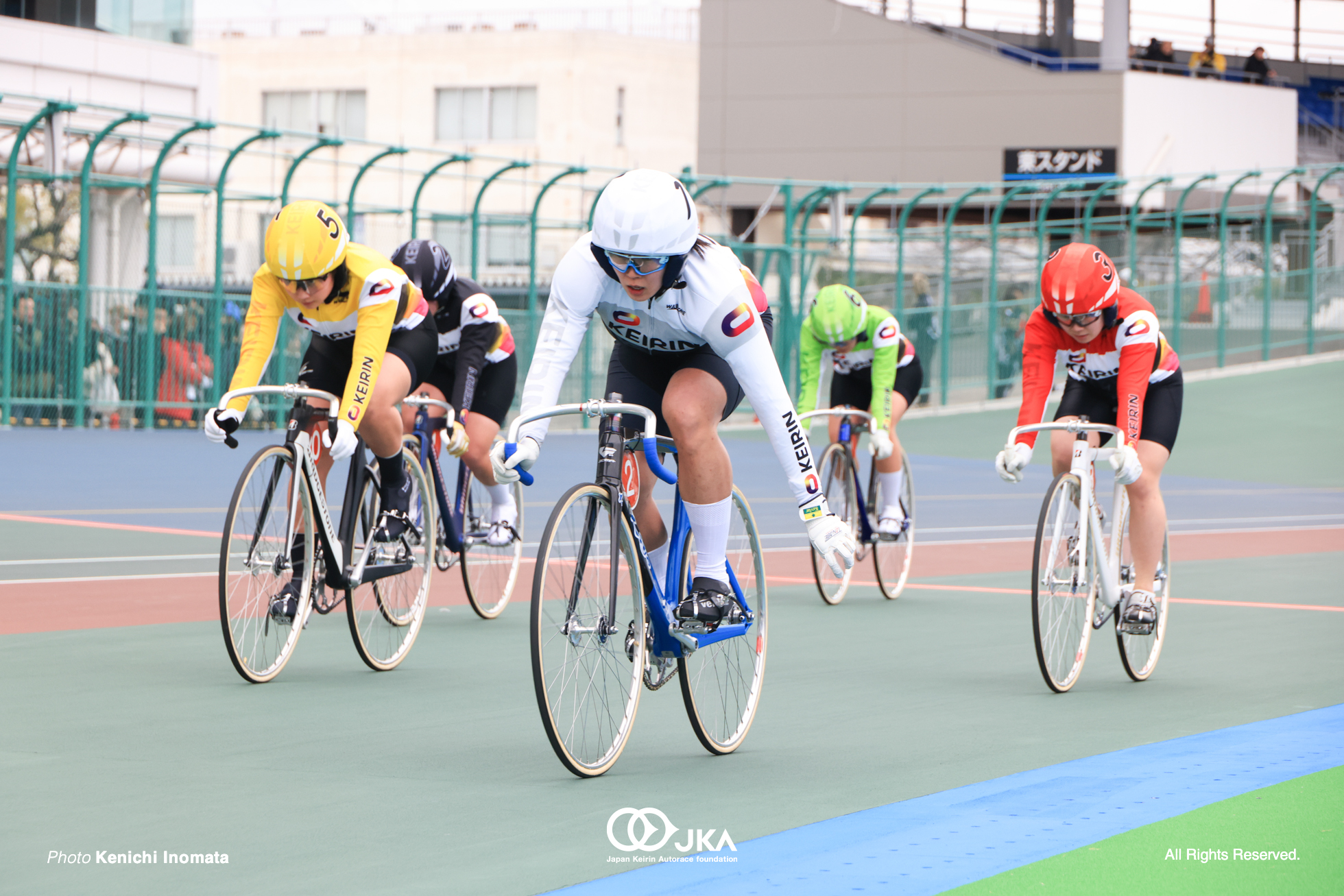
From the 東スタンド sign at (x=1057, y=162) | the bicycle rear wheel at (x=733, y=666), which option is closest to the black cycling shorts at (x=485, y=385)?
the bicycle rear wheel at (x=733, y=666)

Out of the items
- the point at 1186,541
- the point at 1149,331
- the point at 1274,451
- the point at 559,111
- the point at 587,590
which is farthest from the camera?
the point at 559,111

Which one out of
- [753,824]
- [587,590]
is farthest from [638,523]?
[753,824]

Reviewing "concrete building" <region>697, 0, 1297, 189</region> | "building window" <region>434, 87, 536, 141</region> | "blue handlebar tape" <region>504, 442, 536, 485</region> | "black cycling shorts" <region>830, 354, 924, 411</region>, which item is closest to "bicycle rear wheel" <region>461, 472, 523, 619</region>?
"black cycling shorts" <region>830, 354, 924, 411</region>

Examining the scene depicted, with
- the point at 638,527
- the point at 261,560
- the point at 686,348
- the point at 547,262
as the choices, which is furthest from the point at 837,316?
the point at 547,262

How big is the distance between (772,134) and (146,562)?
36.9 metres

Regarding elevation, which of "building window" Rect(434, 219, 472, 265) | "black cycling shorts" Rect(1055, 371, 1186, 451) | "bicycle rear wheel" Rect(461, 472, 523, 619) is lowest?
"bicycle rear wheel" Rect(461, 472, 523, 619)

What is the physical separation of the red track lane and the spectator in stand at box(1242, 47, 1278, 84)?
34364mm

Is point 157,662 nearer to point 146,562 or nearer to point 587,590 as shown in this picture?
point 587,590

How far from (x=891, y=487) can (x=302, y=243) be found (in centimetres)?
479

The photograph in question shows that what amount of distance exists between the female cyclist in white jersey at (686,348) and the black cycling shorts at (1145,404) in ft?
7.86

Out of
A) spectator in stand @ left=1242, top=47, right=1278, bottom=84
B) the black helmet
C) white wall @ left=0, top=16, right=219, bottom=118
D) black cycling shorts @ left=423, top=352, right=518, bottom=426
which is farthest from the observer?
spectator in stand @ left=1242, top=47, right=1278, bottom=84

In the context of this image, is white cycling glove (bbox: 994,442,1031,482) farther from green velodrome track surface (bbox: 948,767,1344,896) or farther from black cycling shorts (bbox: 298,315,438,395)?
black cycling shorts (bbox: 298,315,438,395)

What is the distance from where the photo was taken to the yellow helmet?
6.79 metres

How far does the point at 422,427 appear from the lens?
8766mm
